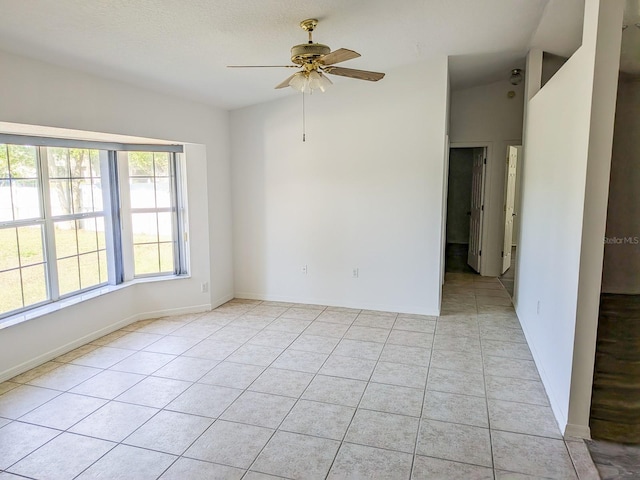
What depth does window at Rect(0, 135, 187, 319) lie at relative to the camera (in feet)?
12.2

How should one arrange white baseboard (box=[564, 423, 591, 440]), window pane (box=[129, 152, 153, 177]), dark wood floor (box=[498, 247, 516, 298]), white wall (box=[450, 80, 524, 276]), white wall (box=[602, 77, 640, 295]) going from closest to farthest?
white baseboard (box=[564, 423, 591, 440]), window pane (box=[129, 152, 153, 177]), white wall (box=[602, 77, 640, 295]), dark wood floor (box=[498, 247, 516, 298]), white wall (box=[450, 80, 524, 276])

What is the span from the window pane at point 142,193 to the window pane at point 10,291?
1.42 meters

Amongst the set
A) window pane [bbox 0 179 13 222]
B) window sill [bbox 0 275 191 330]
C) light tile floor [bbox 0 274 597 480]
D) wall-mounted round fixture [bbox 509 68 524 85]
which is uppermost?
wall-mounted round fixture [bbox 509 68 524 85]

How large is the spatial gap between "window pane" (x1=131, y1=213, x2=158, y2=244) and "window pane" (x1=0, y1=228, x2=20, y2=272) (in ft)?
4.20

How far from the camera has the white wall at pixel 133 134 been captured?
316 cm

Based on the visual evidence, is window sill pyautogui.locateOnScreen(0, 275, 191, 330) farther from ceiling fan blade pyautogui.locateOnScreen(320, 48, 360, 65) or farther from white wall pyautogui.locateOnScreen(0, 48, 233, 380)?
ceiling fan blade pyautogui.locateOnScreen(320, 48, 360, 65)

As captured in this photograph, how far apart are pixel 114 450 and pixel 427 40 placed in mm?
4008

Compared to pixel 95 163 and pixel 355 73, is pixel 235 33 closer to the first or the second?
pixel 355 73

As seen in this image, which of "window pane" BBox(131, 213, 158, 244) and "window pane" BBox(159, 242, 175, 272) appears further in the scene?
"window pane" BBox(159, 242, 175, 272)

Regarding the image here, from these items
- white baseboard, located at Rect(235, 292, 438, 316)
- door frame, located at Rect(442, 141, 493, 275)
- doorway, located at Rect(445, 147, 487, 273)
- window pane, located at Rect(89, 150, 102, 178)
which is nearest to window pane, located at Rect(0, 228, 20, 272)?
window pane, located at Rect(89, 150, 102, 178)

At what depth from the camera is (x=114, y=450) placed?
99.4 inches

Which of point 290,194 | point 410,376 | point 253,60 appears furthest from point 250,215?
point 410,376

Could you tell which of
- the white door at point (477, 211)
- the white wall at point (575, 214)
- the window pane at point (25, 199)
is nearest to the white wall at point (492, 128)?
the white door at point (477, 211)

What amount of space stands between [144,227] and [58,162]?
112 cm
